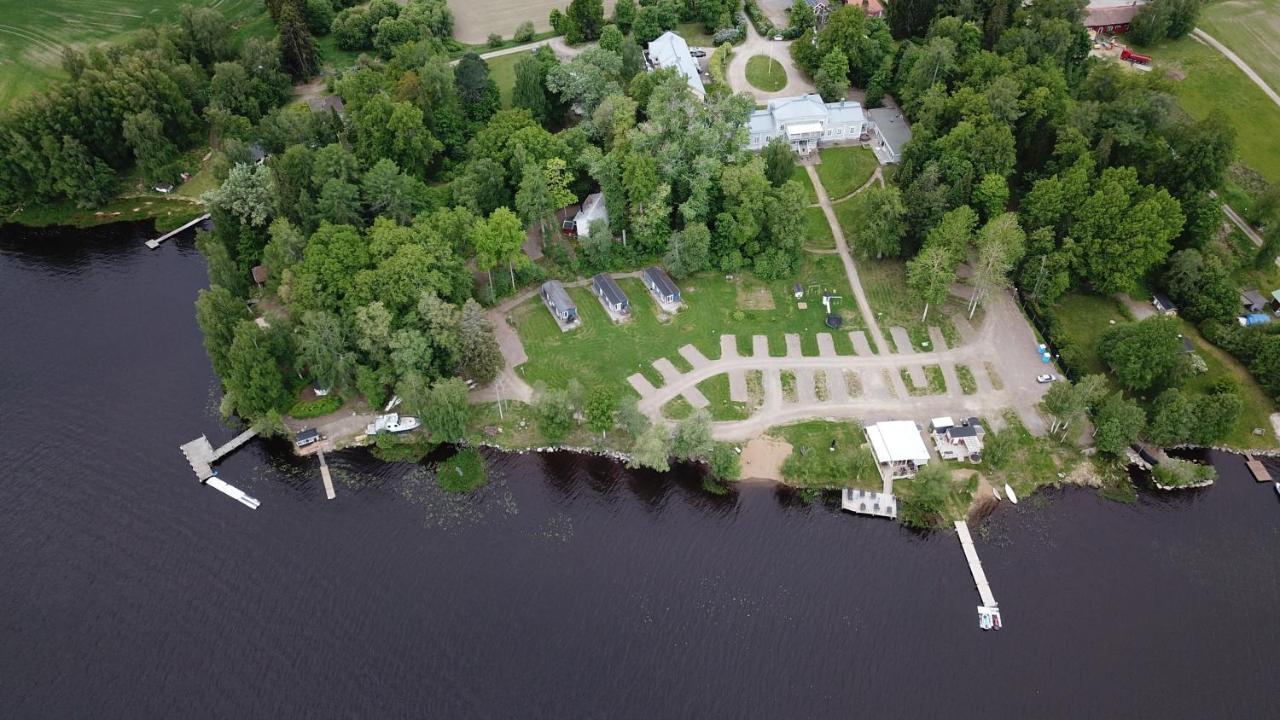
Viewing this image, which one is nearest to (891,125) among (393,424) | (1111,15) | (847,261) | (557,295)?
(847,261)

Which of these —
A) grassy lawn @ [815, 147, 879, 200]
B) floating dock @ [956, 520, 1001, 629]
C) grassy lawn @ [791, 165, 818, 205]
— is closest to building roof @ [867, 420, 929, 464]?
floating dock @ [956, 520, 1001, 629]

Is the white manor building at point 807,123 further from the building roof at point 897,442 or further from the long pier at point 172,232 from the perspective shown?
the long pier at point 172,232

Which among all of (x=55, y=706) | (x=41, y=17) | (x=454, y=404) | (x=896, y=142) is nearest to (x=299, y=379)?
(x=454, y=404)

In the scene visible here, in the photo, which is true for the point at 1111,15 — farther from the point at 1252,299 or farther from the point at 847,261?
the point at 847,261

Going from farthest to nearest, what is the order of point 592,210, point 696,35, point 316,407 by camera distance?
point 696,35
point 592,210
point 316,407

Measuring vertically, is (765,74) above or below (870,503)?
above

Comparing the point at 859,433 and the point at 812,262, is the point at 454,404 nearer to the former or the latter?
the point at 859,433

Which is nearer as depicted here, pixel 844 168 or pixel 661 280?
pixel 661 280
